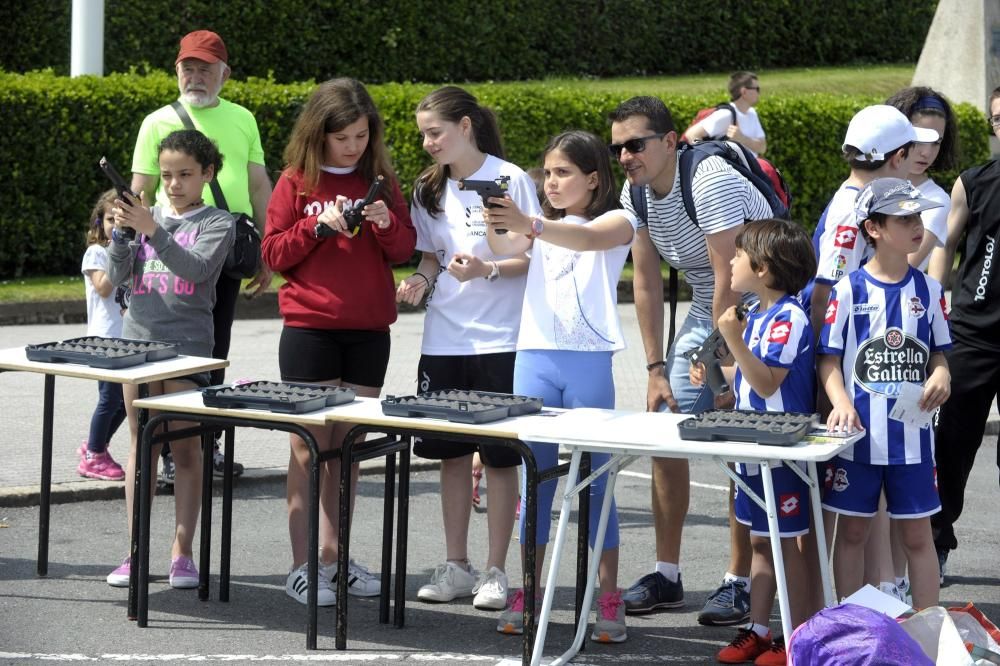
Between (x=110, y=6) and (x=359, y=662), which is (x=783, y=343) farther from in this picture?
(x=110, y=6)

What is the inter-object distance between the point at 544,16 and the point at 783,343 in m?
19.2

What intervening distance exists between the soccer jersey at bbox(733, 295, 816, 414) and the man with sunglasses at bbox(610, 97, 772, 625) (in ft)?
1.30

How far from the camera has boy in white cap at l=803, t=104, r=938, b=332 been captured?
5.44 m

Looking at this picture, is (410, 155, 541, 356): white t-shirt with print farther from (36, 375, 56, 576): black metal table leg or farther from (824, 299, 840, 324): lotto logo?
(36, 375, 56, 576): black metal table leg

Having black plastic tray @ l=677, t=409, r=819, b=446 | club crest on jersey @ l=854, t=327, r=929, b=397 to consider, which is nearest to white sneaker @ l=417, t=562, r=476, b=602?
black plastic tray @ l=677, t=409, r=819, b=446

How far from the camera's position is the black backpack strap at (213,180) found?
6.73 meters

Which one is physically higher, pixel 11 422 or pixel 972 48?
pixel 972 48

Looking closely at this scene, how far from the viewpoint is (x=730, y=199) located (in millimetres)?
5477

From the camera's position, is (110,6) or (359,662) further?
(110,6)

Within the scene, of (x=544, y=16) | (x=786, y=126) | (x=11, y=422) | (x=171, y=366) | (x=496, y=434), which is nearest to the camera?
(x=496, y=434)

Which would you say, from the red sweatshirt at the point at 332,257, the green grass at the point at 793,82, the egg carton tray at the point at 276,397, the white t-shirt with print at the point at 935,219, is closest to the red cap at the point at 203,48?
the red sweatshirt at the point at 332,257

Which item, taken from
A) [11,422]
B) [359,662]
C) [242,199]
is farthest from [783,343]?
[11,422]

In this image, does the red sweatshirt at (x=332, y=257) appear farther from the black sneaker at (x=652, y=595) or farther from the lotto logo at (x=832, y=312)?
the lotto logo at (x=832, y=312)

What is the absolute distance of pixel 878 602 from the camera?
4750mm
